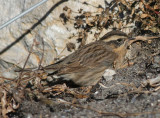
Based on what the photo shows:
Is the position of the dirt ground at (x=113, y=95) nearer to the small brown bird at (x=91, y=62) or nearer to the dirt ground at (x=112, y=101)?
the dirt ground at (x=112, y=101)

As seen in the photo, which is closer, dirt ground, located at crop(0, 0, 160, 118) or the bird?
dirt ground, located at crop(0, 0, 160, 118)

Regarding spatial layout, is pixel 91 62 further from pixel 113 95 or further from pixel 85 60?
pixel 113 95

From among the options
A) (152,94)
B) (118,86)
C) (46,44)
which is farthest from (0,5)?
(152,94)

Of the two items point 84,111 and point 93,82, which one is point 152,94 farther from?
point 93,82

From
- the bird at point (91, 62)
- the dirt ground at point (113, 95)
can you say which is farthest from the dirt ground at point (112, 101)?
the bird at point (91, 62)

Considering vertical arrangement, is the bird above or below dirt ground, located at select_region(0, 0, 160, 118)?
above

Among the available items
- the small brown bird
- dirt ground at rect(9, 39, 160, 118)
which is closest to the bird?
the small brown bird

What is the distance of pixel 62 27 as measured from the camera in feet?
17.4

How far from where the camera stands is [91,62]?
18.0 feet

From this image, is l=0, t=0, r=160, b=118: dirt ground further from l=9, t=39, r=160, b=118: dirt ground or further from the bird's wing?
the bird's wing

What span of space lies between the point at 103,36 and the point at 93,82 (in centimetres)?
79

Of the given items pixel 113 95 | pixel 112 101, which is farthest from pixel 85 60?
pixel 112 101

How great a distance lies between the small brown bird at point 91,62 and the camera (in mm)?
5355

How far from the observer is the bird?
5.35m
